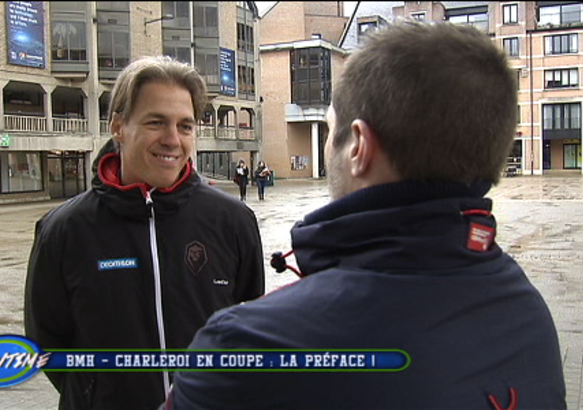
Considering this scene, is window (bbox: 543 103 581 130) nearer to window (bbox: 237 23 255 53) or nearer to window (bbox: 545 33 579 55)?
window (bbox: 545 33 579 55)

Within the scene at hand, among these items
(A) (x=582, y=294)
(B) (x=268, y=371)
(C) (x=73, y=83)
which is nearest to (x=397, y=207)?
(B) (x=268, y=371)

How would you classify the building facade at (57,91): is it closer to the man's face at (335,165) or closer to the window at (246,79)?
the window at (246,79)

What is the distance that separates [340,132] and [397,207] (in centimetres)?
19

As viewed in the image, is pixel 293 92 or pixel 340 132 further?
pixel 293 92

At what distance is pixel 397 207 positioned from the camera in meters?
1.01

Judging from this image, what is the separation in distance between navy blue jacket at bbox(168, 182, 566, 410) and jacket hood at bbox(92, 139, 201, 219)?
1.19 m

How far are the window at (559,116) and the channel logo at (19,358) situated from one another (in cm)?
3217

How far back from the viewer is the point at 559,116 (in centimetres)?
3153

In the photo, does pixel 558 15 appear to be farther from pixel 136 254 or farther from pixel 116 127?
pixel 136 254

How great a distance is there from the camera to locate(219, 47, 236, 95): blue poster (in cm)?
3819

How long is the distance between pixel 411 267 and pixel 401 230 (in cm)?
6

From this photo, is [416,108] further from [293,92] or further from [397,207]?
[293,92]

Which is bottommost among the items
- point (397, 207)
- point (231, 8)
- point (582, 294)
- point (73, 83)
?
point (582, 294)

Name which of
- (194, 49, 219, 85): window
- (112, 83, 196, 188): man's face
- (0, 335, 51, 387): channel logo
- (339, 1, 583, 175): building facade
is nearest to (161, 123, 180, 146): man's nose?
(112, 83, 196, 188): man's face
